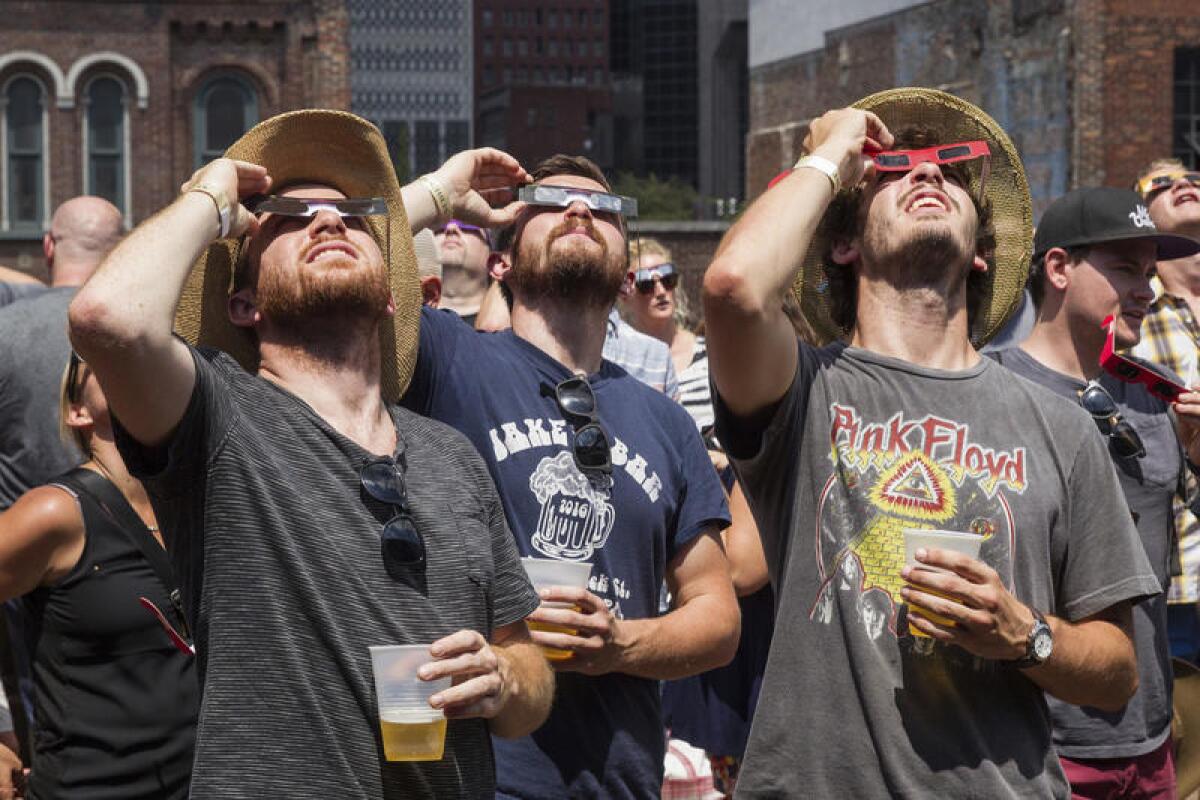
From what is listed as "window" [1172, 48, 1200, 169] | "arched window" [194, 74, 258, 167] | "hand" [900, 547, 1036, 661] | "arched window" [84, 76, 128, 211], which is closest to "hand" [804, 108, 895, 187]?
"hand" [900, 547, 1036, 661]

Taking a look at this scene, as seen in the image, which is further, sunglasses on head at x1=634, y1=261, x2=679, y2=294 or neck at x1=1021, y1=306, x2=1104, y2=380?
sunglasses on head at x1=634, y1=261, x2=679, y2=294

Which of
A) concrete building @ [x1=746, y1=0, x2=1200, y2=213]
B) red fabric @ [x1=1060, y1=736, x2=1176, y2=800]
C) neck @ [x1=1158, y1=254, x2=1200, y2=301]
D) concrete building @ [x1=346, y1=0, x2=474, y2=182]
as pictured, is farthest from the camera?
concrete building @ [x1=346, y1=0, x2=474, y2=182]

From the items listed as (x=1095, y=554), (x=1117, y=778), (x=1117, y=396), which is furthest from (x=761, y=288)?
(x=1117, y=396)

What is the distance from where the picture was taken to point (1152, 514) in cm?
524

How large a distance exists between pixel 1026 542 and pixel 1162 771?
179 centimetres

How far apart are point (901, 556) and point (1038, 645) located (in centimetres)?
31

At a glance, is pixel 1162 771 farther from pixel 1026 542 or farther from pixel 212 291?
pixel 212 291

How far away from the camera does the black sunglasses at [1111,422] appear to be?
16.6 feet

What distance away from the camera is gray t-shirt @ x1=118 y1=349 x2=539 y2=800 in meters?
3.04

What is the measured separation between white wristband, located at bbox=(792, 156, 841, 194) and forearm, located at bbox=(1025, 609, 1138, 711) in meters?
0.96

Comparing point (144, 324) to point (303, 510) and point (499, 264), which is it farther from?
point (499, 264)

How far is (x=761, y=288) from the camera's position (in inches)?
128

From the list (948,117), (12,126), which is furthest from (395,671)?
(12,126)

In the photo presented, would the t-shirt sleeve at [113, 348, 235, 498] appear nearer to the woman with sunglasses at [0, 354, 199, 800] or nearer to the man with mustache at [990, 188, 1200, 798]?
the woman with sunglasses at [0, 354, 199, 800]
